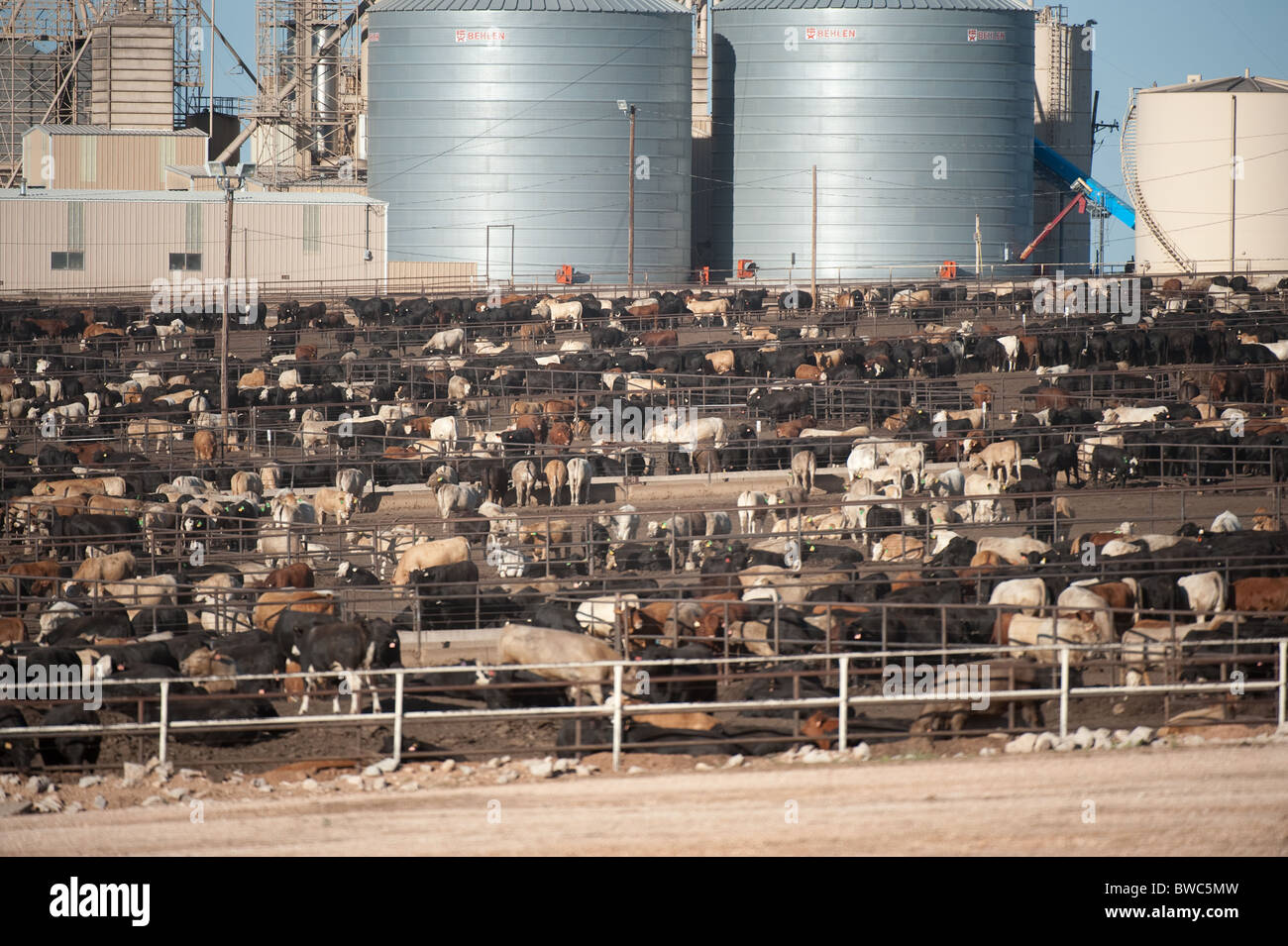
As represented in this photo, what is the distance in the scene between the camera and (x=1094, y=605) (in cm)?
1555

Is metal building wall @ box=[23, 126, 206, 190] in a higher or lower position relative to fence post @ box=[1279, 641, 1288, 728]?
higher

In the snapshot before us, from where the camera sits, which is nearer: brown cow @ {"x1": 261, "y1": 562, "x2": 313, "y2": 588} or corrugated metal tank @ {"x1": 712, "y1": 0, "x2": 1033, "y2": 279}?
brown cow @ {"x1": 261, "y1": 562, "x2": 313, "y2": 588}

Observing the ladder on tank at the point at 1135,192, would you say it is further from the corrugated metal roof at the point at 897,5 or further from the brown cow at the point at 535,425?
the brown cow at the point at 535,425

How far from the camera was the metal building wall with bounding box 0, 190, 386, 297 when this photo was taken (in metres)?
49.6

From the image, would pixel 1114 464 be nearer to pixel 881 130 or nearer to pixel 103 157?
pixel 881 130

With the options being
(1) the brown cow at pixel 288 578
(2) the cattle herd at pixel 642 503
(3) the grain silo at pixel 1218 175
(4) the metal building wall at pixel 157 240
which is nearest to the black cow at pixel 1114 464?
(2) the cattle herd at pixel 642 503

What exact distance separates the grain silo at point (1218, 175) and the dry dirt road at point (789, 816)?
144 feet

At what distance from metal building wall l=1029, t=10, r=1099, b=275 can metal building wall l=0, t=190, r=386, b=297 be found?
110 ft

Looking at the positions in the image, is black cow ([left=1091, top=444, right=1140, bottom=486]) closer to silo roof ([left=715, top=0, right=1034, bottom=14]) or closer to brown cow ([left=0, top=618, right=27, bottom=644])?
brown cow ([left=0, top=618, right=27, bottom=644])

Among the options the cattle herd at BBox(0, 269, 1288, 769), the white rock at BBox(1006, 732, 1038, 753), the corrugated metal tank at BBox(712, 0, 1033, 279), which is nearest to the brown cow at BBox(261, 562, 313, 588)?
the cattle herd at BBox(0, 269, 1288, 769)

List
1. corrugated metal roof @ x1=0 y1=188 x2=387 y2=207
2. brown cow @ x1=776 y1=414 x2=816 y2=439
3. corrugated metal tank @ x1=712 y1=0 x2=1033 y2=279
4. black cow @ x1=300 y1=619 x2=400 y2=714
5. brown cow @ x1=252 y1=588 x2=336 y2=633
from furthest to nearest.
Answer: corrugated metal tank @ x1=712 y1=0 x2=1033 y2=279 < corrugated metal roof @ x1=0 y1=188 x2=387 y2=207 < brown cow @ x1=776 y1=414 x2=816 y2=439 < brown cow @ x1=252 y1=588 x2=336 y2=633 < black cow @ x1=300 y1=619 x2=400 y2=714

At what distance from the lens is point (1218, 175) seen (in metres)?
52.2
